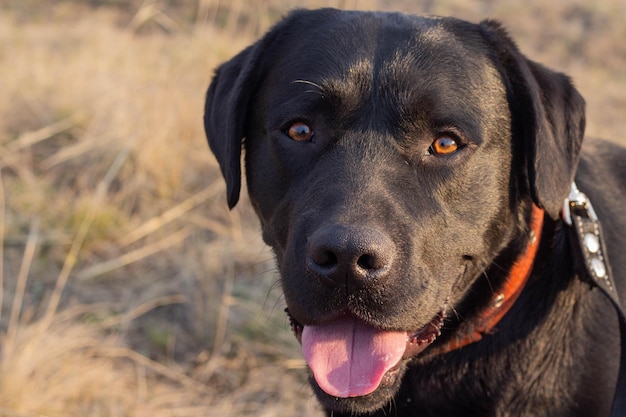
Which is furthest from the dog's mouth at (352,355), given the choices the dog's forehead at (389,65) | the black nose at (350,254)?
the dog's forehead at (389,65)

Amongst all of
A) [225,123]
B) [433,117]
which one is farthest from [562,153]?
[225,123]

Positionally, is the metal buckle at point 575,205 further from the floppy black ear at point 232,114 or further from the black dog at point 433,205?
the floppy black ear at point 232,114

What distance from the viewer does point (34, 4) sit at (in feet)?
41.6

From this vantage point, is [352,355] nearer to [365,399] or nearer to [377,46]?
[365,399]

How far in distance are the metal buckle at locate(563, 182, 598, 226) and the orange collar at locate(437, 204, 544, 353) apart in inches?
6.5

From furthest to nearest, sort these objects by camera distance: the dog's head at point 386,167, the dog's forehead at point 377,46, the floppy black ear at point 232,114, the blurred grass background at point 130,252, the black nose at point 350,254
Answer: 1. the blurred grass background at point 130,252
2. the floppy black ear at point 232,114
3. the dog's forehead at point 377,46
4. the dog's head at point 386,167
5. the black nose at point 350,254

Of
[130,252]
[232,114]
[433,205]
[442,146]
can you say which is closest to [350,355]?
[433,205]

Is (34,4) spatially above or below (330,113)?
below

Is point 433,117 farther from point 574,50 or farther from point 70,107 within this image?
point 574,50

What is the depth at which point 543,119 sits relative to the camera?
91.0 inches

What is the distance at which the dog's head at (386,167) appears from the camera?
2000 mm

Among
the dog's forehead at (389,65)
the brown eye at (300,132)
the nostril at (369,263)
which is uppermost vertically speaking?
the dog's forehead at (389,65)

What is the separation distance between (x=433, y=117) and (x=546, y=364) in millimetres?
838

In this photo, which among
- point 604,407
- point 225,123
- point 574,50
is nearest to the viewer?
point 604,407
